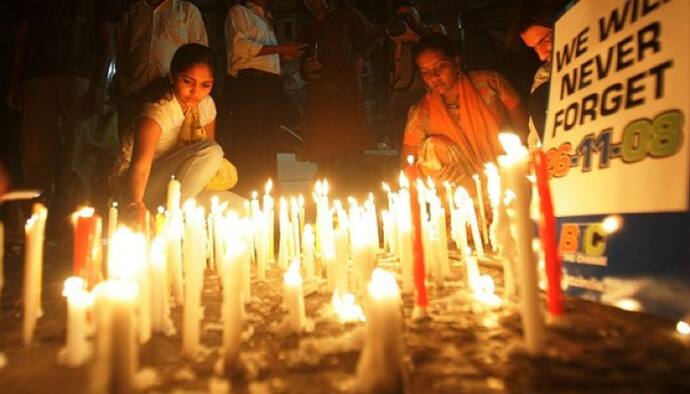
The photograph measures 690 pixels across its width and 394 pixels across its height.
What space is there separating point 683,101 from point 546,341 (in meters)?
1.20

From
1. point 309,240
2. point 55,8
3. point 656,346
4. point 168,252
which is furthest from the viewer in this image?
point 55,8

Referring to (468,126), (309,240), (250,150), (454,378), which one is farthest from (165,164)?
(454,378)

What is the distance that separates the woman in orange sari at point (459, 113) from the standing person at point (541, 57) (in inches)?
12.7

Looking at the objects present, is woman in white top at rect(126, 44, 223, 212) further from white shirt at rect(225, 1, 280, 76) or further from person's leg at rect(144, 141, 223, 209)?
white shirt at rect(225, 1, 280, 76)

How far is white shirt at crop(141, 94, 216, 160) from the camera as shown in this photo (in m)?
4.84

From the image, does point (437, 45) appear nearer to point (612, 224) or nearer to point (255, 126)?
point (255, 126)

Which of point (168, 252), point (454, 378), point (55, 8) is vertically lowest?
point (454, 378)

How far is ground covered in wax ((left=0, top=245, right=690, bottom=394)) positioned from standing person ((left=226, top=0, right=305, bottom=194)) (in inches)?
161

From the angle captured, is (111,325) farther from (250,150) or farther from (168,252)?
(250,150)

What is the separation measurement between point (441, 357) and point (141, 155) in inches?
154

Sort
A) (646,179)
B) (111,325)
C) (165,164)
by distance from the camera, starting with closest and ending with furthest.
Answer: (111,325), (646,179), (165,164)

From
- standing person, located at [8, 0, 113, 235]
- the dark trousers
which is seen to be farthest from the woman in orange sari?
standing person, located at [8, 0, 113, 235]

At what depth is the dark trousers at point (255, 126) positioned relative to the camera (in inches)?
241

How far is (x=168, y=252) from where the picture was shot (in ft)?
9.23
